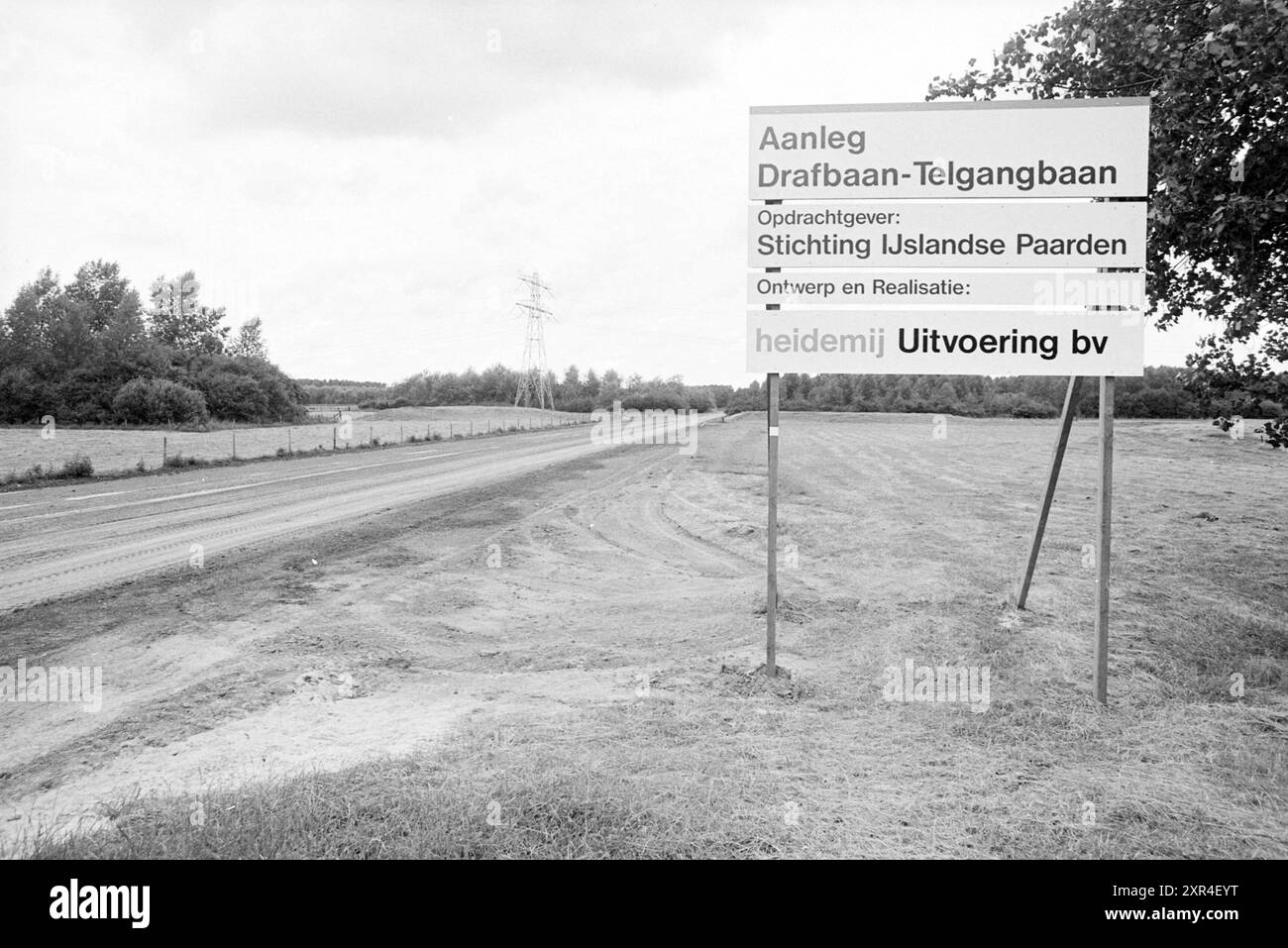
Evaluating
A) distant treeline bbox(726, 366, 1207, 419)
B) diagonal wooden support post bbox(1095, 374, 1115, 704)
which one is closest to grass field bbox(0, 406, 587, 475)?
diagonal wooden support post bbox(1095, 374, 1115, 704)

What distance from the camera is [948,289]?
545 centimetres

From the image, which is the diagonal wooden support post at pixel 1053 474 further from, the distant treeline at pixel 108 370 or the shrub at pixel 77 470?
the distant treeline at pixel 108 370

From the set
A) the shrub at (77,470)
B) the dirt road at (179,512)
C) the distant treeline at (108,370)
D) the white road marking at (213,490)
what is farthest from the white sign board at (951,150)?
the distant treeline at (108,370)

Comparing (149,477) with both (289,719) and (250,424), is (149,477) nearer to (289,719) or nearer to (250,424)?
(289,719)

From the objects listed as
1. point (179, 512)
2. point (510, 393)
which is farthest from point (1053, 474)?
Answer: point (510, 393)

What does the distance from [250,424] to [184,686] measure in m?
49.7

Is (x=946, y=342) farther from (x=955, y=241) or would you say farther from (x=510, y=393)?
(x=510, y=393)

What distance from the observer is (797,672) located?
5.92 m

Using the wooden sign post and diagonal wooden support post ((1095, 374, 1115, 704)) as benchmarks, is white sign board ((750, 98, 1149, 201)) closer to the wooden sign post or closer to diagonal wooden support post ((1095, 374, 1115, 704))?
the wooden sign post

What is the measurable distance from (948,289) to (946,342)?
40cm

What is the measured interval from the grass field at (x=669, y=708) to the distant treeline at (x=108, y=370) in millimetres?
39878

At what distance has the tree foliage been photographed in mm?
5422

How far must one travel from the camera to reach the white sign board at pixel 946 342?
5.37 metres

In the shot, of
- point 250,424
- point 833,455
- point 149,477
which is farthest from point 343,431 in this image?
point 833,455
